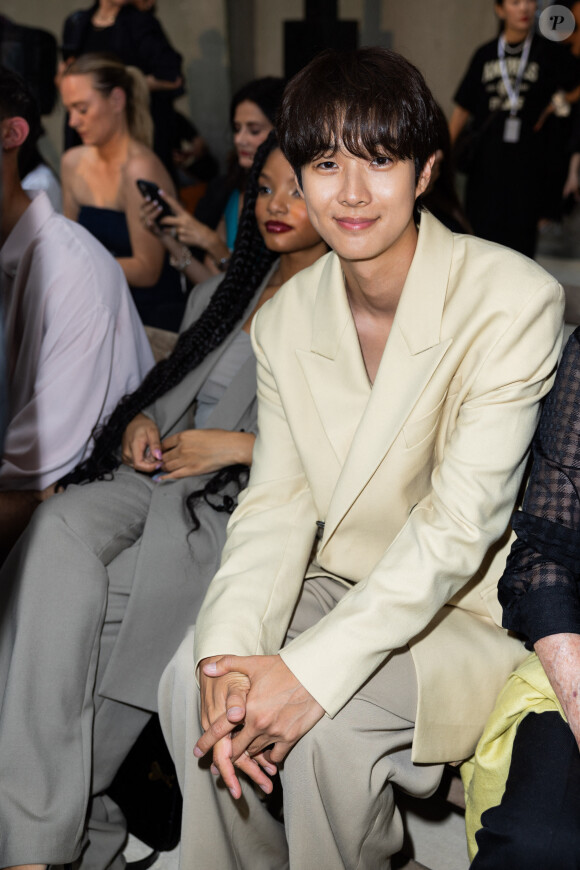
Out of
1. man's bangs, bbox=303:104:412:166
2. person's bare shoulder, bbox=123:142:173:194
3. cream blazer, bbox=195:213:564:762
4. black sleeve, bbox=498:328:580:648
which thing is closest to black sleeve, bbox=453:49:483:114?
person's bare shoulder, bbox=123:142:173:194

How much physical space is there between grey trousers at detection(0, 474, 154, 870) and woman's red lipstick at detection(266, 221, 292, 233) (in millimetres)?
757

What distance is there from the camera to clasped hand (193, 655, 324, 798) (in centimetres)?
145

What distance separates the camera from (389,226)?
156cm

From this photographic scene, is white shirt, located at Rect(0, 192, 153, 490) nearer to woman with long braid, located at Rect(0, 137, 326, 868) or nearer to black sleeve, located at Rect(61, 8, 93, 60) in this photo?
woman with long braid, located at Rect(0, 137, 326, 868)

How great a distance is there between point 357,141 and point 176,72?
11.1 ft

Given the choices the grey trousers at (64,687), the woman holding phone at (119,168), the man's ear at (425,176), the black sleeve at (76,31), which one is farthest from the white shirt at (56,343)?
the black sleeve at (76,31)

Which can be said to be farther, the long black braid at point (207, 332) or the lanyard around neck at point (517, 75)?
the lanyard around neck at point (517, 75)

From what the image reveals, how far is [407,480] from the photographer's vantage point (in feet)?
5.23

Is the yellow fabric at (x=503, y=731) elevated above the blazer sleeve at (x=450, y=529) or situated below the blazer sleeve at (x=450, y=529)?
below

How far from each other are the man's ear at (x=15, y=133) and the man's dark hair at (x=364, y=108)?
1064mm

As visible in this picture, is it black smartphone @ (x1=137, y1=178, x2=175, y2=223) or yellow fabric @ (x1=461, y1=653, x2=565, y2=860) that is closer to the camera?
yellow fabric @ (x1=461, y1=653, x2=565, y2=860)

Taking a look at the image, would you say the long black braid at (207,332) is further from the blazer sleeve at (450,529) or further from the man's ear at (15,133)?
the blazer sleeve at (450,529)

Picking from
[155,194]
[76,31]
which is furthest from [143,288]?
[76,31]

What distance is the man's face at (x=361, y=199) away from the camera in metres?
1.54
